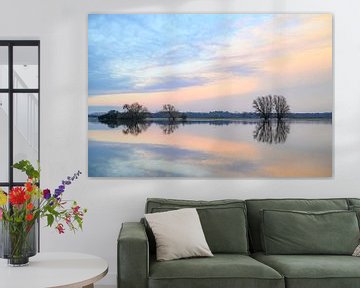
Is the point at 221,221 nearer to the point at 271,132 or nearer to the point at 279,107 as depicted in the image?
the point at 271,132

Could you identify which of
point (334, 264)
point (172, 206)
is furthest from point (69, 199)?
point (334, 264)

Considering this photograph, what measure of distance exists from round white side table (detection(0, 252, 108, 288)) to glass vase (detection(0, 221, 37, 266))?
70 mm

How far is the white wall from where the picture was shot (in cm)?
494

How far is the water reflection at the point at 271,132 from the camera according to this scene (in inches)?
197

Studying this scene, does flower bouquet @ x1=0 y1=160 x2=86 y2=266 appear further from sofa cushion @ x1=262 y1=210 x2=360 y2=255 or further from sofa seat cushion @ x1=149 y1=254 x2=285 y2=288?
sofa cushion @ x1=262 y1=210 x2=360 y2=255

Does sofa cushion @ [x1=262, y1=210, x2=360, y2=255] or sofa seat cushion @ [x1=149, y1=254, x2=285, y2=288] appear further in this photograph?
sofa cushion @ [x1=262, y1=210, x2=360, y2=255]

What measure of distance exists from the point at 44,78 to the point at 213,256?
202 centimetres

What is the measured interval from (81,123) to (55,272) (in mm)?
1771

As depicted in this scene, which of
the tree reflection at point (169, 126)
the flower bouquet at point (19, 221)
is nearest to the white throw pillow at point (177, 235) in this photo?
the tree reflection at point (169, 126)

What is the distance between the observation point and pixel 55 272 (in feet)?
11.3

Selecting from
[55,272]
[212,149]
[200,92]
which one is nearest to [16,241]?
[55,272]

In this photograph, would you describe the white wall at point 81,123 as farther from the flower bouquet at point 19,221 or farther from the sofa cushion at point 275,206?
the flower bouquet at point 19,221

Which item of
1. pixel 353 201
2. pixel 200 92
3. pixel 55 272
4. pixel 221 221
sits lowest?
pixel 55 272

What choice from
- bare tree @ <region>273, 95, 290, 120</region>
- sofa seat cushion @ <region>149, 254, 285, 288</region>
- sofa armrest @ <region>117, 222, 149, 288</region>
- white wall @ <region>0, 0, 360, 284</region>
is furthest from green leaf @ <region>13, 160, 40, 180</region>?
bare tree @ <region>273, 95, 290, 120</region>
